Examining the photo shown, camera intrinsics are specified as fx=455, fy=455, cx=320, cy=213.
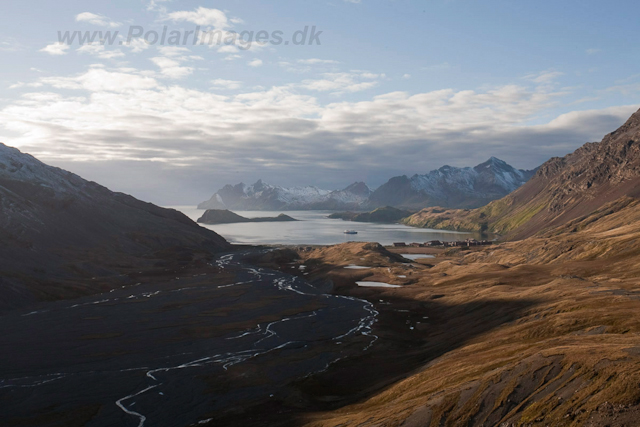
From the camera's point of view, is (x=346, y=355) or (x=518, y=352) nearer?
(x=518, y=352)

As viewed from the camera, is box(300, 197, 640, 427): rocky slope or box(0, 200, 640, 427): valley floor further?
box(0, 200, 640, 427): valley floor

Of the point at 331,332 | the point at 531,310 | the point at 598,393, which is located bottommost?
the point at 331,332

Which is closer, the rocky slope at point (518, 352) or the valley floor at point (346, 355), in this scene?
the rocky slope at point (518, 352)

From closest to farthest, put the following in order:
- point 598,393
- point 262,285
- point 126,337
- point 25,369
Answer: point 598,393
point 25,369
point 126,337
point 262,285

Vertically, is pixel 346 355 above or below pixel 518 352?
below

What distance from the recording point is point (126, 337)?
10131 centimetres

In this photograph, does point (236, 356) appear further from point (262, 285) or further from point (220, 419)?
point (262, 285)

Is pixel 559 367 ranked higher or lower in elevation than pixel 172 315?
higher

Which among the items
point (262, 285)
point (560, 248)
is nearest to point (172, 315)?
point (262, 285)

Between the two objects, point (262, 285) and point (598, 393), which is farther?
point (262, 285)

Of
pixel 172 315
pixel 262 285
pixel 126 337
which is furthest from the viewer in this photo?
pixel 262 285

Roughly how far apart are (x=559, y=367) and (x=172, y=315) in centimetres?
10183

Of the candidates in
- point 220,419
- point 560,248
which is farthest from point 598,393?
point 560,248

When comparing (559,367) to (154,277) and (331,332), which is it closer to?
(331,332)
